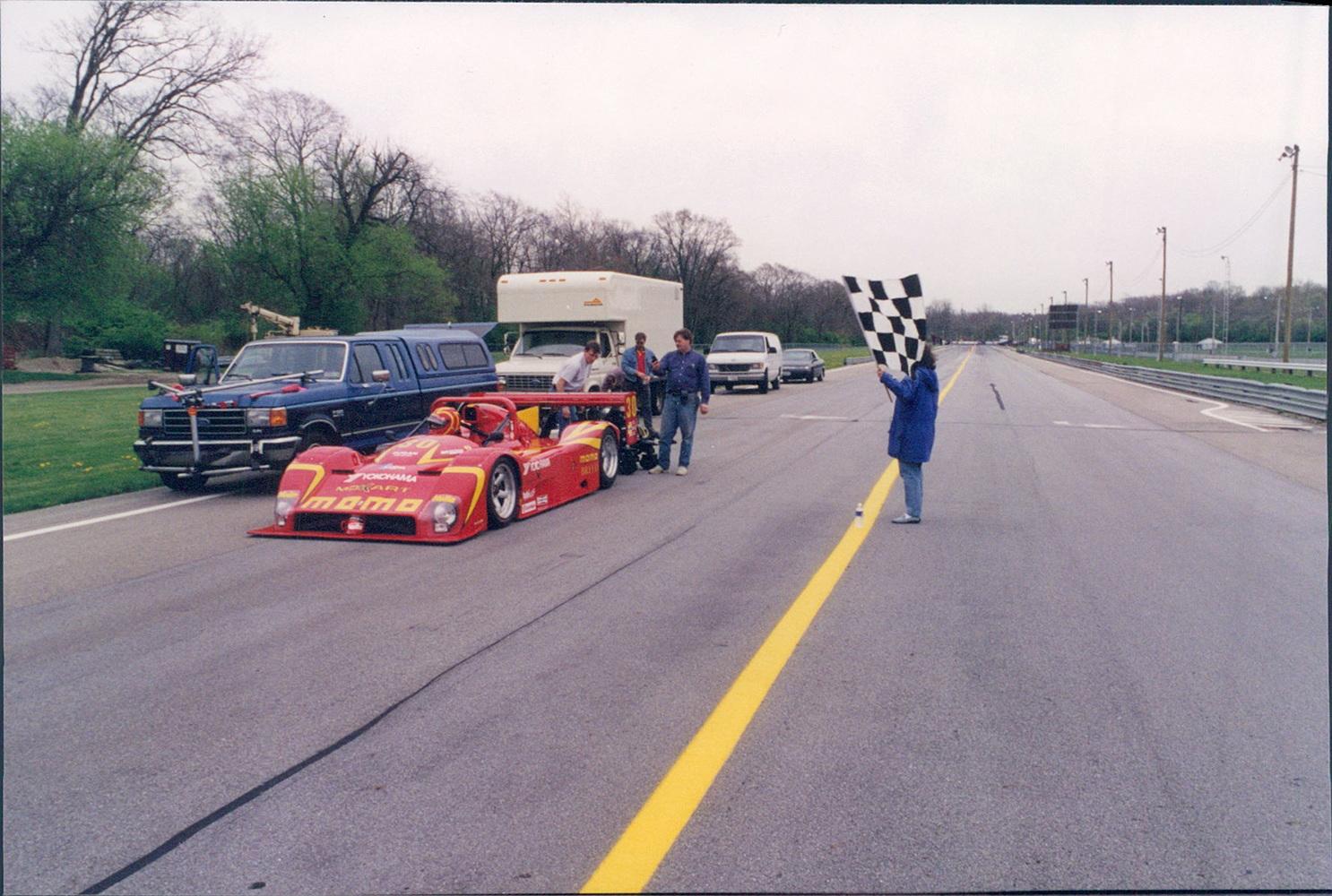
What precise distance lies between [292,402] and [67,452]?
5830mm

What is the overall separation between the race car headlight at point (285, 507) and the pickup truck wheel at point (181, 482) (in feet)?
11.4

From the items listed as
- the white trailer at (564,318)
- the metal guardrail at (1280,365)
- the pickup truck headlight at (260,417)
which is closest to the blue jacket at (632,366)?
the white trailer at (564,318)

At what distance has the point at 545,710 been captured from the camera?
4.55 m

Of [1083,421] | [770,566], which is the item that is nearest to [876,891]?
[770,566]

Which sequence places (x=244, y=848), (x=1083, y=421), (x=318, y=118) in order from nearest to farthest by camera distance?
(x=244, y=848), (x=1083, y=421), (x=318, y=118)

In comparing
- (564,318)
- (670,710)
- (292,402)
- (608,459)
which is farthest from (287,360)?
(670,710)

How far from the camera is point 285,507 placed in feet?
28.7

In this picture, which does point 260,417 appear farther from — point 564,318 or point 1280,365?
point 1280,365

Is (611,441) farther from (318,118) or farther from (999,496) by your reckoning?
(318,118)

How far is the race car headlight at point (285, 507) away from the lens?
8.74 m

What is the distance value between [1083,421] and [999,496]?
1203 centimetres

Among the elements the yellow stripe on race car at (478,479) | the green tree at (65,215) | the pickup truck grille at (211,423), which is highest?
the green tree at (65,215)

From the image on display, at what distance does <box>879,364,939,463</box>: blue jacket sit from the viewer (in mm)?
9062

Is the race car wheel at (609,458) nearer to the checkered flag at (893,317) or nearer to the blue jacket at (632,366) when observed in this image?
the blue jacket at (632,366)
